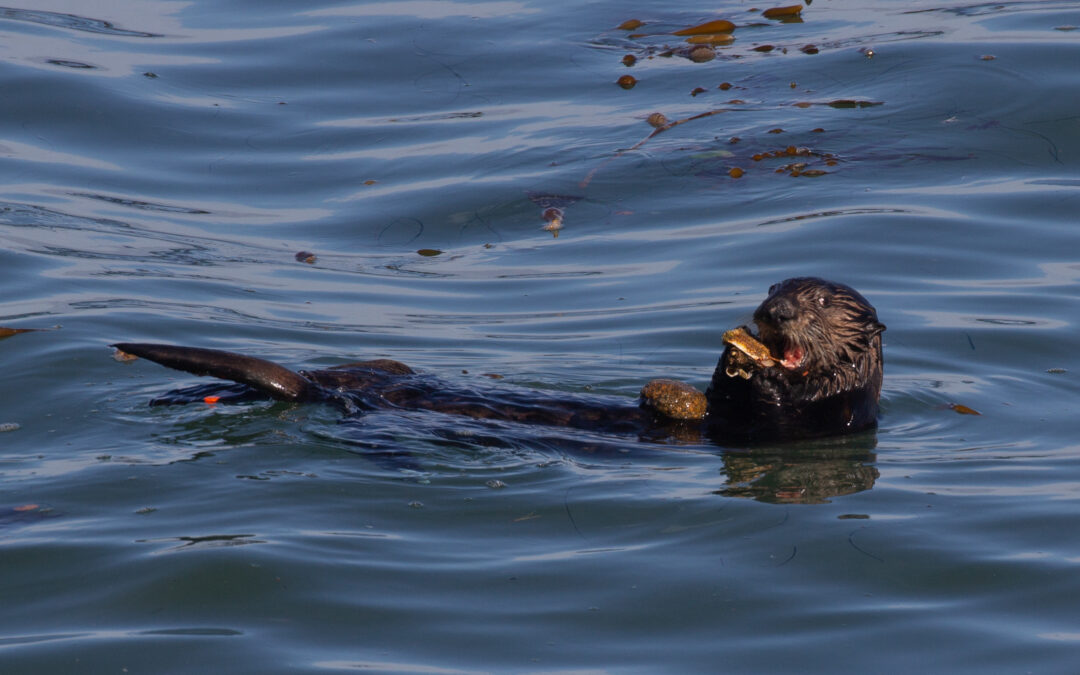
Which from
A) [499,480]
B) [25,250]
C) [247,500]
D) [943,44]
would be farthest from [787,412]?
[943,44]

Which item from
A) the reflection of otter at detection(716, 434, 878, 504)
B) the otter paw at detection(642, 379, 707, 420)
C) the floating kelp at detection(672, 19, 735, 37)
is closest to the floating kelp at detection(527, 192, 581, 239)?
the floating kelp at detection(672, 19, 735, 37)

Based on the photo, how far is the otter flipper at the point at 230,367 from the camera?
4.68 meters

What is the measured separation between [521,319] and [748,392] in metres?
2.50

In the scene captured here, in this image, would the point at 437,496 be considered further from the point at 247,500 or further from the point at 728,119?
the point at 728,119

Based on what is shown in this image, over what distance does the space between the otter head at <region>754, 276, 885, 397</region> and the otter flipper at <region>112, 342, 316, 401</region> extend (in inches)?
68.4

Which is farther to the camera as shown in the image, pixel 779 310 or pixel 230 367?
pixel 779 310

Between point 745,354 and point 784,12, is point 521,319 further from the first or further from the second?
point 784,12

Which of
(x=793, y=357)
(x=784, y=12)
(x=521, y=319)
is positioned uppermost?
(x=784, y=12)

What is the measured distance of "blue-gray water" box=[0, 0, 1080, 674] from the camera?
3.62 m

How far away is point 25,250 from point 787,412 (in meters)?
5.27

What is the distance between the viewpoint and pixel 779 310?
16.2 ft

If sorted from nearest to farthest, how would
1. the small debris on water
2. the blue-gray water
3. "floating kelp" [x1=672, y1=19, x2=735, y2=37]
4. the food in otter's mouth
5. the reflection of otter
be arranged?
the blue-gray water → the reflection of otter → the food in otter's mouth → the small debris on water → "floating kelp" [x1=672, y1=19, x2=735, y2=37]

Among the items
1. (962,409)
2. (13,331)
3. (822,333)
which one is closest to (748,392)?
(822,333)

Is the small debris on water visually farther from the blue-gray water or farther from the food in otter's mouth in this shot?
the food in otter's mouth
